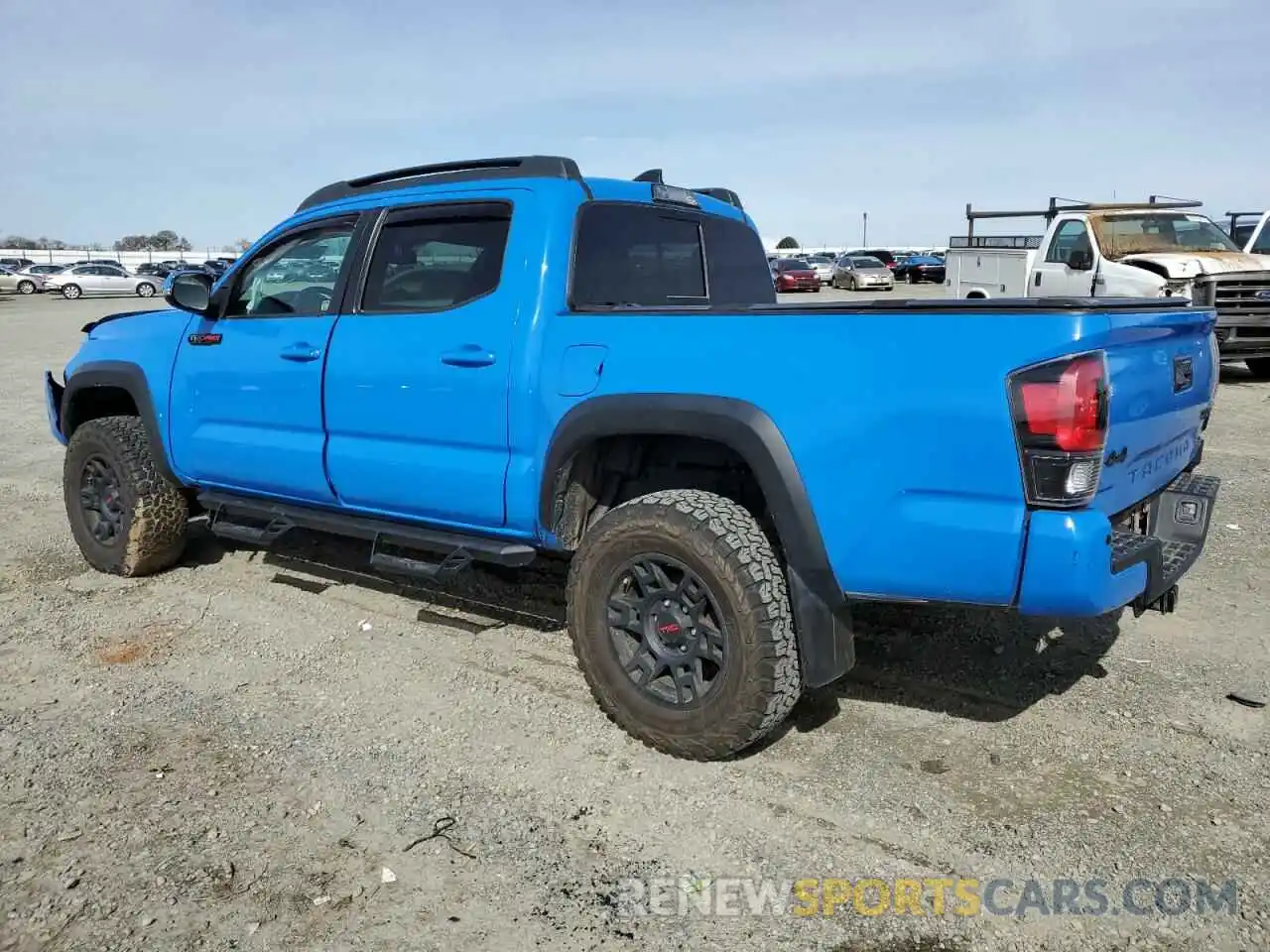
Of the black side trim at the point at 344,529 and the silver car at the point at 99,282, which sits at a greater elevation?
the silver car at the point at 99,282

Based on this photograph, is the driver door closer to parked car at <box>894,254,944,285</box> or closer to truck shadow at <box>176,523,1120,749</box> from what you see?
truck shadow at <box>176,523,1120,749</box>

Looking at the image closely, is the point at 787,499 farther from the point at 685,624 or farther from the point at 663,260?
the point at 663,260

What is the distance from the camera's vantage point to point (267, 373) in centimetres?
451

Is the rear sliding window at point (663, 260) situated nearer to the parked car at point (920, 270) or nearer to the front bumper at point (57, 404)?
the front bumper at point (57, 404)

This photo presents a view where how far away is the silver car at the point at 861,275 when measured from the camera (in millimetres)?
36000

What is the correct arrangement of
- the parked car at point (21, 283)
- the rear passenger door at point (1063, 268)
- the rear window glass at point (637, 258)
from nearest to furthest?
the rear window glass at point (637, 258), the rear passenger door at point (1063, 268), the parked car at point (21, 283)

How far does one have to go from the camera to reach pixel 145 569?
5352 mm

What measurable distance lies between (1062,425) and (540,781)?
1904 mm

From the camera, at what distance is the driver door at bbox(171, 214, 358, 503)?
437cm

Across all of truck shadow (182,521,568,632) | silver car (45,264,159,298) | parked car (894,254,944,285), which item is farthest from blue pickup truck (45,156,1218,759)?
silver car (45,264,159,298)

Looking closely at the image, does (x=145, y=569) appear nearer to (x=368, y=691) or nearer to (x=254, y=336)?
(x=254, y=336)

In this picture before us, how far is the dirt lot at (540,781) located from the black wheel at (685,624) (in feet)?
0.60

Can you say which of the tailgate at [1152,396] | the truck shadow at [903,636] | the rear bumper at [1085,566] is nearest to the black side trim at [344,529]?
the truck shadow at [903,636]

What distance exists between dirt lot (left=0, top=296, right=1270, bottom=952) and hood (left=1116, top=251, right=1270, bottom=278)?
7.31 m
